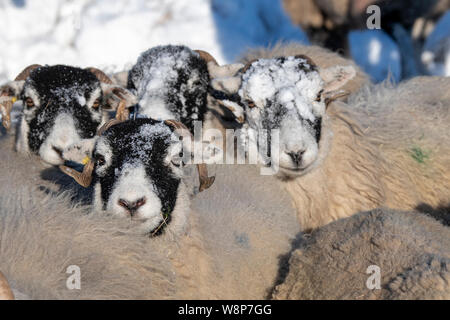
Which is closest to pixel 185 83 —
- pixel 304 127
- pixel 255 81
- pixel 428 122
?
pixel 255 81

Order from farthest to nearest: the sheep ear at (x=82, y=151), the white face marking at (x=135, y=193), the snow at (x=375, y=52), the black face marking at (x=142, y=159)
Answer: the snow at (x=375, y=52) → the sheep ear at (x=82, y=151) → the black face marking at (x=142, y=159) → the white face marking at (x=135, y=193)

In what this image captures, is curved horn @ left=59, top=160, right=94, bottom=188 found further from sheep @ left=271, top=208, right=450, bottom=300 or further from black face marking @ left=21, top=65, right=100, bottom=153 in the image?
sheep @ left=271, top=208, right=450, bottom=300

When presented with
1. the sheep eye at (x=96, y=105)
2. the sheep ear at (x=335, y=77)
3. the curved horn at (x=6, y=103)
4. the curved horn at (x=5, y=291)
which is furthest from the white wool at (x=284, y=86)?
the curved horn at (x=5, y=291)

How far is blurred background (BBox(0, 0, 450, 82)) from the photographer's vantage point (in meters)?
8.02

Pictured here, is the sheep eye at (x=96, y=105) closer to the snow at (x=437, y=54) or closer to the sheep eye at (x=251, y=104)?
the sheep eye at (x=251, y=104)

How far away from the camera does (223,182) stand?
389 cm

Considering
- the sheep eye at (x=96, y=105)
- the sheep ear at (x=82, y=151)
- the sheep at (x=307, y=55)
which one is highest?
the sheep at (x=307, y=55)

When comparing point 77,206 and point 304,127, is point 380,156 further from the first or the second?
point 77,206

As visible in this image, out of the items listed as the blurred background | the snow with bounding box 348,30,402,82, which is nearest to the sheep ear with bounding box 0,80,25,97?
the blurred background

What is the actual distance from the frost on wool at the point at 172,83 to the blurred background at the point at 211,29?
366 centimetres

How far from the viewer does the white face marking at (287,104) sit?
3.75m

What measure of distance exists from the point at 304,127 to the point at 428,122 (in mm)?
1410

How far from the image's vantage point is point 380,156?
4551 mm

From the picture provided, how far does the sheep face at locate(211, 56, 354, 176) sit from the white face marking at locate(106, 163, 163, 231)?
111 cm
